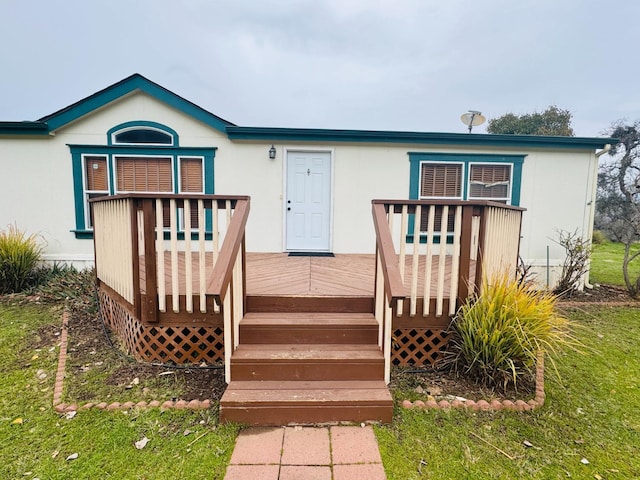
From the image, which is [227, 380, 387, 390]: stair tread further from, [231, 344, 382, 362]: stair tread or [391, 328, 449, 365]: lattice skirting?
[391, 328, 449, 365]: lattice skirting

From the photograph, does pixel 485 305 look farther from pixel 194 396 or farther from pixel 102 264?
pixel 102 264

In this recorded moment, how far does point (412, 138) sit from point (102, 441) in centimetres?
591

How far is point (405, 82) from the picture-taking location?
A: 18.2m

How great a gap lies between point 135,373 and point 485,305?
3.14 m

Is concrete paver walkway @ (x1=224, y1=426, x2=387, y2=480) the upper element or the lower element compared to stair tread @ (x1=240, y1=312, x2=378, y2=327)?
lower

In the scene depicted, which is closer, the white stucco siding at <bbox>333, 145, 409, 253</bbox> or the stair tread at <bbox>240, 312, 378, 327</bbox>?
the stair tread at <bbox>240, 312, 378, 327</bbox>

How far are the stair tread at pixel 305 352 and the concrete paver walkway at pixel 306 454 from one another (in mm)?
506

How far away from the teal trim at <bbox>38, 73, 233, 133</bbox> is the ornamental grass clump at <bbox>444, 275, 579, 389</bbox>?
5.07 m

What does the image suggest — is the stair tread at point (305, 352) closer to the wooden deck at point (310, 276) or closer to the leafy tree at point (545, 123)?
the wooden deck at point (310, 276)

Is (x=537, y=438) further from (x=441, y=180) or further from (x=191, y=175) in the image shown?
(x=191, y=175)

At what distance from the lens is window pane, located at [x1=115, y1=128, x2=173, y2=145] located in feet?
19.6

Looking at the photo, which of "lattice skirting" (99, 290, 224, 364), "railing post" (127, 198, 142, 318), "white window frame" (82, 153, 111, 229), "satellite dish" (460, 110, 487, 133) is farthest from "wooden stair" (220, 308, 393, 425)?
"satellite dish" (460, 110, 487, 133)

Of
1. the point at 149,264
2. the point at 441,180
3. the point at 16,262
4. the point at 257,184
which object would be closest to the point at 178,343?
the point at 149,264

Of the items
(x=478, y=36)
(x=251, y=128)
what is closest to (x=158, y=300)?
(x=251, y=128)
